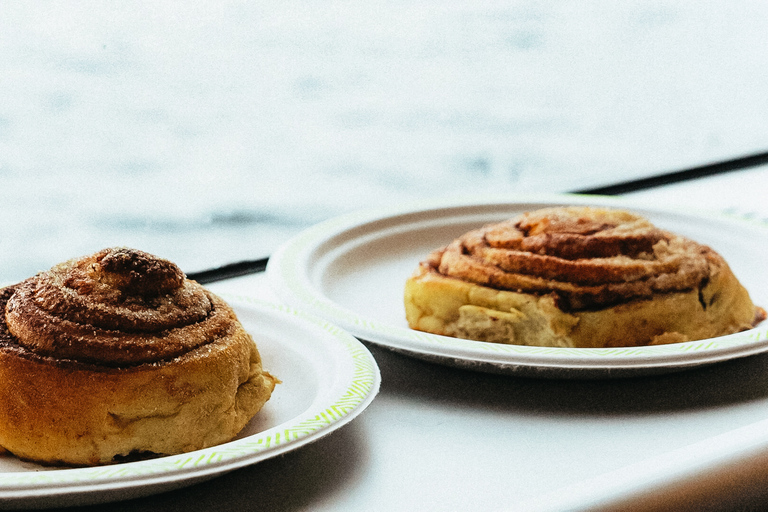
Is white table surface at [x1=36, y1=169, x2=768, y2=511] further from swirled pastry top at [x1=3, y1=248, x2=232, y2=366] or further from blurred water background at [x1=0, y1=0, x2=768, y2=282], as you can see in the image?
blurred water background at [x1=0, y1=0, x2=768, y2=282]

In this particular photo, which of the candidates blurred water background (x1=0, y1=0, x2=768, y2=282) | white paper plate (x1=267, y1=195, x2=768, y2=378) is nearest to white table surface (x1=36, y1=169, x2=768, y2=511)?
white paper plate (x1=267, y1=195, x2=768, y2=378)

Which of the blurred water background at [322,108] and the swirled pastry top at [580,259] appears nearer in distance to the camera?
the swirled pastry top at [580,259]

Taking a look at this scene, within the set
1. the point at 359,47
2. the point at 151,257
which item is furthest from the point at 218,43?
the point at 151,257

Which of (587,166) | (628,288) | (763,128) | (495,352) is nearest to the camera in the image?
(495,352)

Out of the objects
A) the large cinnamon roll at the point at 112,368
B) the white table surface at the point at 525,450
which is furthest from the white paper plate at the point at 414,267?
the large cinnamon roll at the point at 112,368

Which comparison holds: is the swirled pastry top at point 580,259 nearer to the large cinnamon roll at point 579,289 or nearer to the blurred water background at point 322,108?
the large cinnamon roll at point 579,289

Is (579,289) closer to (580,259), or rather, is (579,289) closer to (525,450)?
(580,259)

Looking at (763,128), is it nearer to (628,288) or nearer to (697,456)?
(628,288)
